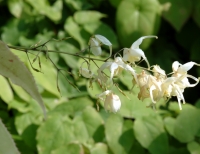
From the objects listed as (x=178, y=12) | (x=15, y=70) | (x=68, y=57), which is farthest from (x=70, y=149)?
(x=178, y=12)

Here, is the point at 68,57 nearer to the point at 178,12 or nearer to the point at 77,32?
the point at 77,32

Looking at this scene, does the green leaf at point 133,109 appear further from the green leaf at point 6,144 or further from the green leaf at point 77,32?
the green leaf at point 6,144

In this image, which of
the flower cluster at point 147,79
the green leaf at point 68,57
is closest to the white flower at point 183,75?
the flower cluster at point 147,79

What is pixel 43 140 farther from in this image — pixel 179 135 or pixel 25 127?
pixel 179 135

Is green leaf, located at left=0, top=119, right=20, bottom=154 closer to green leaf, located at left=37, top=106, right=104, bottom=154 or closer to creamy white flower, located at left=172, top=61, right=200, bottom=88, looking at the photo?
creamy white flower, located at left=172, top=61, right=200, bottom=88

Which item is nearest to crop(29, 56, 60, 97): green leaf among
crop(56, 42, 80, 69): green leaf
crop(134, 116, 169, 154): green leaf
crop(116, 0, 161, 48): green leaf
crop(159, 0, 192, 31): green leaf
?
crop(56, 42, 80, 69): green leaf

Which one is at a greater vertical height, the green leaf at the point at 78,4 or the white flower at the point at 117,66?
the white flower at the point at 117,66
